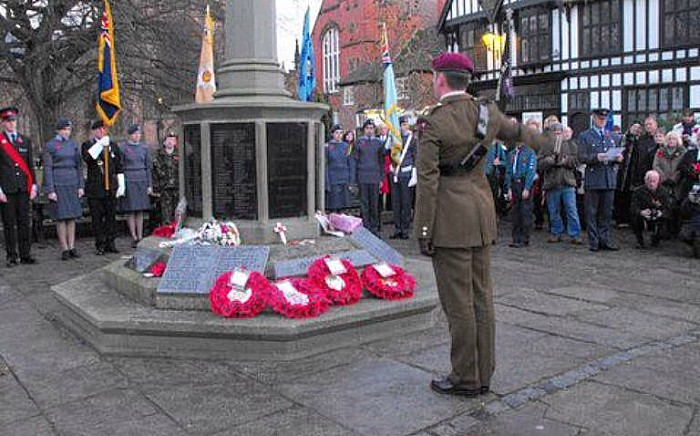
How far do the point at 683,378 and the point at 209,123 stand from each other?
15.3 ft

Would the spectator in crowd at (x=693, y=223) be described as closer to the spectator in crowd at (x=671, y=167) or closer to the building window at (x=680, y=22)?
the spectator in crowd at (x=671, y=167)

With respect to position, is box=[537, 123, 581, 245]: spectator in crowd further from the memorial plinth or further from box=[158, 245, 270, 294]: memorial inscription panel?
box=[158, 245, 270, 294]: memorial inscription panel

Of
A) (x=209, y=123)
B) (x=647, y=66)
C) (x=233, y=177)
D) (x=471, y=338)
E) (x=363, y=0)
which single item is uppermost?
(x=363, y=0)

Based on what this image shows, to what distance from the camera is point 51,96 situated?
17281mm

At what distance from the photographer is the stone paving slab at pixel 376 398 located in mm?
4285

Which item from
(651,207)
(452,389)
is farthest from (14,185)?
(651,207)

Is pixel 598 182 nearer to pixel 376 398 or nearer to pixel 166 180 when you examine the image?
pixel 166 180

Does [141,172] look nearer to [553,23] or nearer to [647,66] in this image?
[647,66]

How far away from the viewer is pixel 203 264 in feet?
20.9

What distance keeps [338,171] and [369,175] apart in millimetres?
648

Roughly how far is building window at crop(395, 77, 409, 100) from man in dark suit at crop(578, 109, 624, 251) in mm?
20507

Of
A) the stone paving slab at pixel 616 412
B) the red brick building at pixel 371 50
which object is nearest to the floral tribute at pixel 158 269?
the stone paving slab at pixel 616 412

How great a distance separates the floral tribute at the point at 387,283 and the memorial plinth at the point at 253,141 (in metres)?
1.14

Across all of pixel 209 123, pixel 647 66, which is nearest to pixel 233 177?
pixel 209 123
